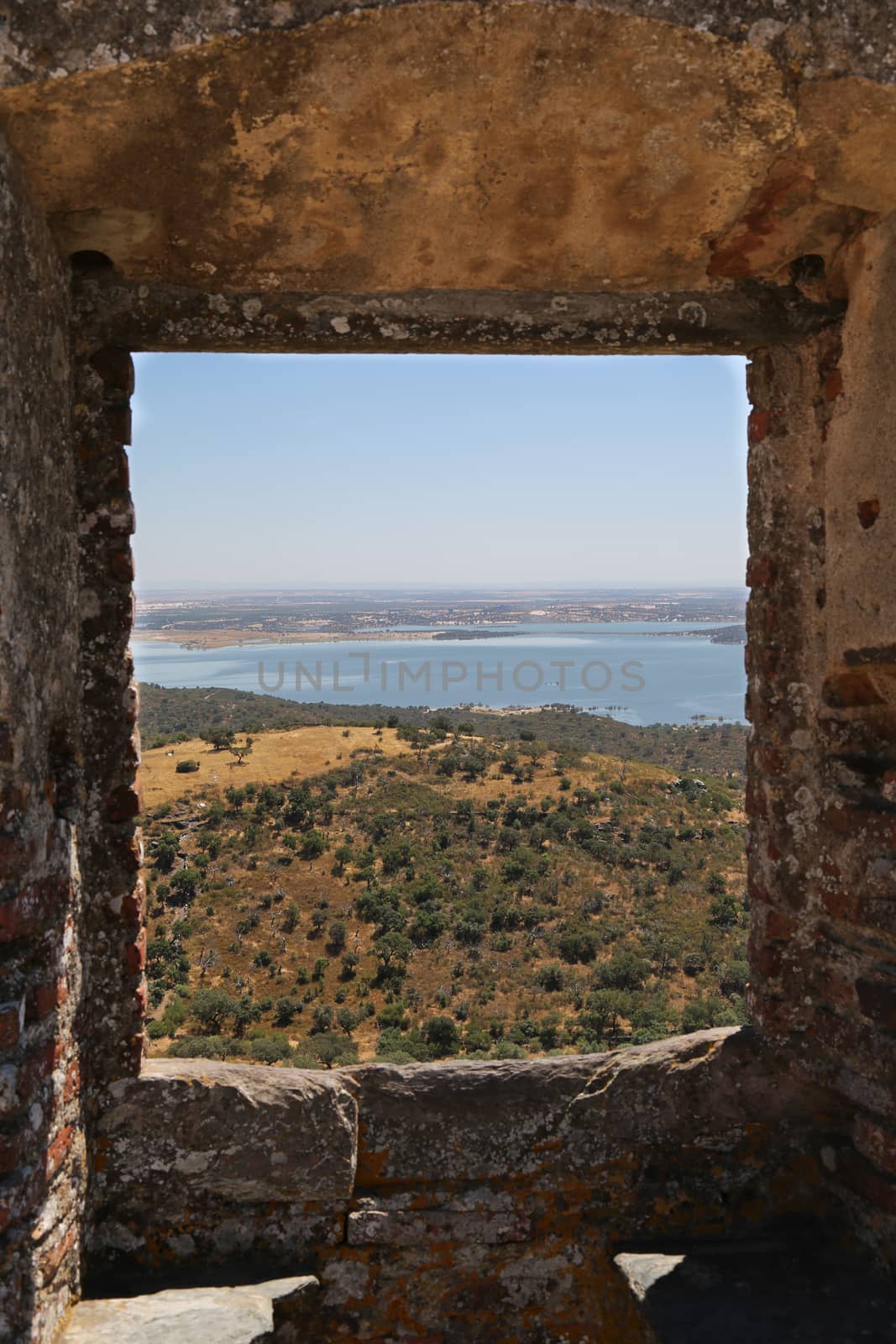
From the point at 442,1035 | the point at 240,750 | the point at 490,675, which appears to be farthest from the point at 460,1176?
the point at 490,675

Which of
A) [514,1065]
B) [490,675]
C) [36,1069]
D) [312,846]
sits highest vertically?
[36,1069]

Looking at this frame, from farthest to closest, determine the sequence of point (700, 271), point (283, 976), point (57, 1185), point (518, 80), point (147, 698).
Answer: point (147, 698) < point (283, 976) < point (700, 271) < point (57, 1185) < point (518, 80)

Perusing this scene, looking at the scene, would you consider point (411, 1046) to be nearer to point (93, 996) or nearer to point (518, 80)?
point (93, 996)

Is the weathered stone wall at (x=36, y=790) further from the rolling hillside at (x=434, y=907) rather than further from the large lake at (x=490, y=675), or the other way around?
the large lake at (x=490, y=675)

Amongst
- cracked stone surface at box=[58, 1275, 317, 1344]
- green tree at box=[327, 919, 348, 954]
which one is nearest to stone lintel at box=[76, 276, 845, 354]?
cracked stone surface at box=[58, 1275, 317, 1344]

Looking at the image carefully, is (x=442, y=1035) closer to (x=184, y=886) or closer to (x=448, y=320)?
(x=184, y=886)

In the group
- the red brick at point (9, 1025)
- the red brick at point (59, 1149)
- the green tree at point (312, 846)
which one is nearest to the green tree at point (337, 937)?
the green tree at point (312, 846)

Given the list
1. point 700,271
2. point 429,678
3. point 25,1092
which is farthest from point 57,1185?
point 429,678

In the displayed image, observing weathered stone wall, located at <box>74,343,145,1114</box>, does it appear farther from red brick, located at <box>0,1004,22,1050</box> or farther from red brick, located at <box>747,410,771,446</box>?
red brick, located at <box>747,410,771,446</box>
